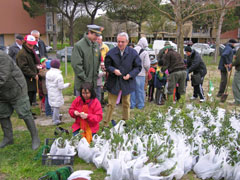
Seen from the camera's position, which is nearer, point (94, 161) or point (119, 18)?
point (94, 161)

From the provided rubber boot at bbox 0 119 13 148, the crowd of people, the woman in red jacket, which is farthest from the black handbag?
rubber boot at bbox 0 119 13 148

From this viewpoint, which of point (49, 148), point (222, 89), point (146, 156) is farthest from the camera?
point (222, 89)

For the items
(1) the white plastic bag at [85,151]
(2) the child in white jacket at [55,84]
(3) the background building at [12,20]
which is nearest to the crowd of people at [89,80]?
(2) the child in white jacket at [55,84]

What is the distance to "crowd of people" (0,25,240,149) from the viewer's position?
3.61 metres

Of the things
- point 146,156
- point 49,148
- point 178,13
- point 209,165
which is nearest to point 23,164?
point 49,148

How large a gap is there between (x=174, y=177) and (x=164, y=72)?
157 inches

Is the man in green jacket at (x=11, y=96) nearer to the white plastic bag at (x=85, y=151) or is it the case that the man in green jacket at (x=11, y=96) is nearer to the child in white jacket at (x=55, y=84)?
the white plastic bag at (x=85, y=151)

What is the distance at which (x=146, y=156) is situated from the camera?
2.92m

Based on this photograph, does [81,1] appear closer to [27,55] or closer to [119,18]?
[119,18]

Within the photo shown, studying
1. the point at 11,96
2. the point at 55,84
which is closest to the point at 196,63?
the point at 55,84

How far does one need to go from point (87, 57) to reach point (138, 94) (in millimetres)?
2234

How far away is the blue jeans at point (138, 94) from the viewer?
615cm

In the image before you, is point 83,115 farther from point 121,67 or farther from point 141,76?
point 141,76

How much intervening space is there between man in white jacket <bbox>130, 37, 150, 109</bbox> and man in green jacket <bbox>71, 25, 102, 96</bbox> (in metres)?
1.75
